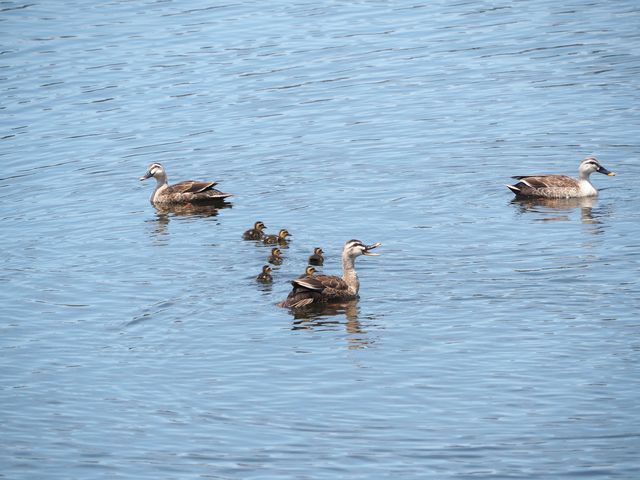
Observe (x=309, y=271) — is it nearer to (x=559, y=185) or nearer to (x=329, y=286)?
(x=329, y=286)

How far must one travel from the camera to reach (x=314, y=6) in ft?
150

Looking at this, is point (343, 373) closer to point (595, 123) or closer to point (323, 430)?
point (323, 430)

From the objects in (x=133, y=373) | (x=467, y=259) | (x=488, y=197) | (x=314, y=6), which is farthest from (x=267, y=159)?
(x=314, y=6)

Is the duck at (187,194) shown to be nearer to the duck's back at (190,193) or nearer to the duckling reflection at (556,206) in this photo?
the duck's back at (190,193)

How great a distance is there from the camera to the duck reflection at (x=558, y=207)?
23.8 metres

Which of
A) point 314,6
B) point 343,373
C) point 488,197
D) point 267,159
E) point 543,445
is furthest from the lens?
point 314,6

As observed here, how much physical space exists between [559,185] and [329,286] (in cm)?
721

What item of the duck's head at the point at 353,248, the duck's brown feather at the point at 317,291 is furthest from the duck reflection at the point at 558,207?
the duck's brown feather at the point at 317,291

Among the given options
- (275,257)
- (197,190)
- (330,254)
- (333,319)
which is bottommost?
(333,319)

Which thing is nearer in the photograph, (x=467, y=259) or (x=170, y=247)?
(x=467, y=259)

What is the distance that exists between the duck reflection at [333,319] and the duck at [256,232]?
3.31 m

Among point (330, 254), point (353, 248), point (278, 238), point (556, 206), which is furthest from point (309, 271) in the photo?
point (556, 206)

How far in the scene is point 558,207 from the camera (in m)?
24.7

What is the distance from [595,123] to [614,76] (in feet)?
13.5
